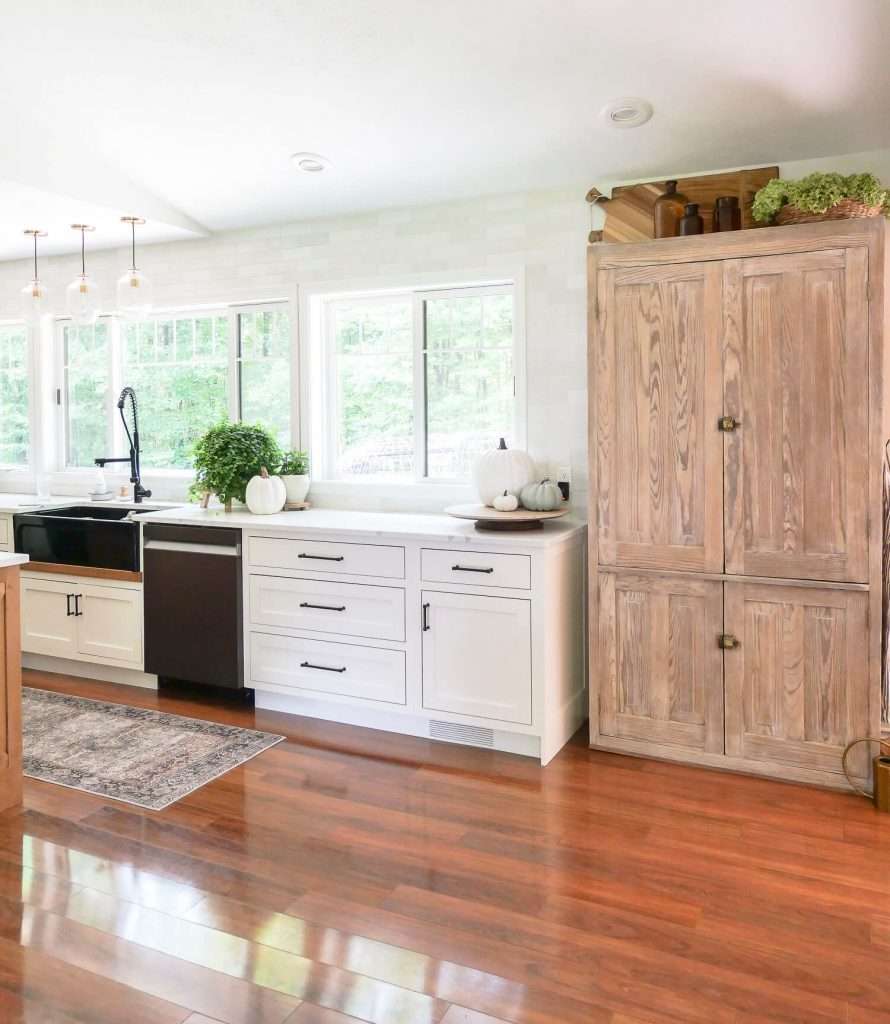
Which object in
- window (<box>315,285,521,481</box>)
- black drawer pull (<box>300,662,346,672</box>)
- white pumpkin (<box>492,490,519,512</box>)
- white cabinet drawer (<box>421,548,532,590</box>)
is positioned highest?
window (<box>315,285,521,481</box>)

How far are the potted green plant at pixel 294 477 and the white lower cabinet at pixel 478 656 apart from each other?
1.16 metres

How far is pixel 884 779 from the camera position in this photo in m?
2.81

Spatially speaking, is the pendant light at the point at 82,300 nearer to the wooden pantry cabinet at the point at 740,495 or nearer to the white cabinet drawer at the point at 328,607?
the white cabinet drawer at the point at 328,607

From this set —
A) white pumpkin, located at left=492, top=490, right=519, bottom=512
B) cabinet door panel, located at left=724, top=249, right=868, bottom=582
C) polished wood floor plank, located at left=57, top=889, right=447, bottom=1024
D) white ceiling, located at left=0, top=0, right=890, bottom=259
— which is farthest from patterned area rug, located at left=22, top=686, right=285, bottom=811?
white ceiling, located at left=0, top=0, right=890, bottom=259

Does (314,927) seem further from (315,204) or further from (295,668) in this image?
(315,204)

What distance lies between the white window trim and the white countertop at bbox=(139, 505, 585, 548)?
0.41ft

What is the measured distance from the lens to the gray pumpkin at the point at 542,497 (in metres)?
3.59

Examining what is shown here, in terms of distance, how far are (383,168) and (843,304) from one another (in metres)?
2.03

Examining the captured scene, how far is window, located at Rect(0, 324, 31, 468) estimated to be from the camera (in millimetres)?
5504

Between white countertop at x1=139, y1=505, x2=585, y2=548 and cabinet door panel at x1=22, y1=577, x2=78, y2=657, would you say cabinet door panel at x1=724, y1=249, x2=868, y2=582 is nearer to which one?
white countertop at x1=139, y1=505, x2=585, y2=548

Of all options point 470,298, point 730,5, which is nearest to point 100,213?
point 470,298

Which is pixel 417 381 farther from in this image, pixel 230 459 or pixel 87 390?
pixel 87 390

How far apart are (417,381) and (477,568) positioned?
1.29 meters

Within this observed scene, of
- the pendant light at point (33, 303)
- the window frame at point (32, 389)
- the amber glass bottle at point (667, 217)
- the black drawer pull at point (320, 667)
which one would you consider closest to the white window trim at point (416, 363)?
the amber glass bottle at point (667, 217)
